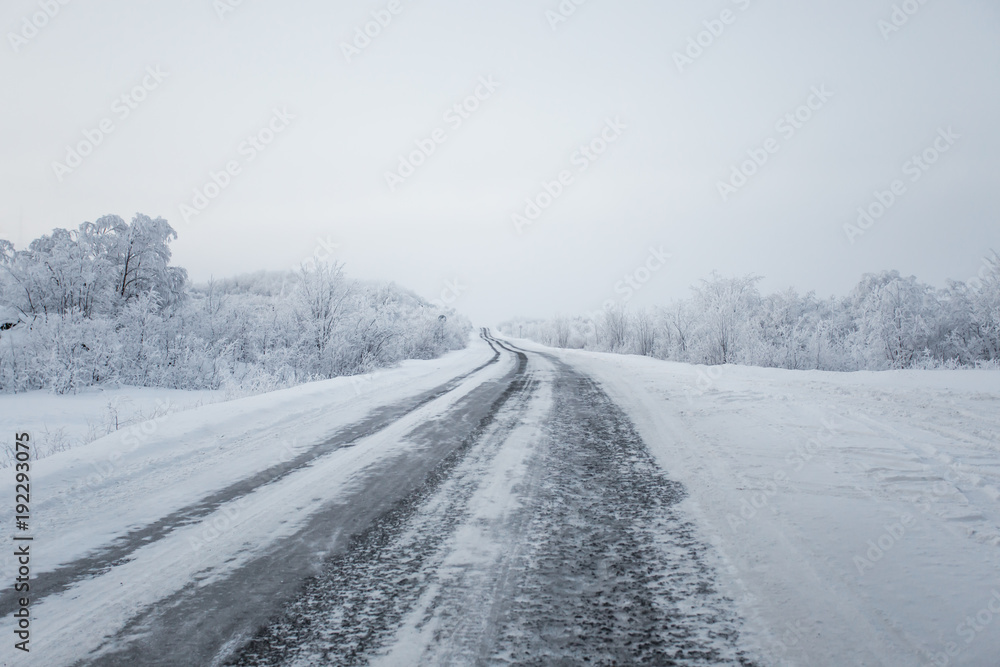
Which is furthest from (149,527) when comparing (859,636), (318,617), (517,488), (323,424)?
(859,636)

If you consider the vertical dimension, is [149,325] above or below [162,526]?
above

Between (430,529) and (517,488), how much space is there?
1003mm

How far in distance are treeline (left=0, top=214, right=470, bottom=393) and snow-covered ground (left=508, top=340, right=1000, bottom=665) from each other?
879 cm

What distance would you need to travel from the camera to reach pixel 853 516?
126 inches

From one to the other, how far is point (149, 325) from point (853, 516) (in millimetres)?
14966

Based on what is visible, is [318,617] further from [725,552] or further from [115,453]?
[115,453]

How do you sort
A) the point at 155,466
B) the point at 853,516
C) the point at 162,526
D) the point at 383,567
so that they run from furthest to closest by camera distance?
the point at 155,466 < the point at 853,516 < the point at 162,526 < the point at 383,567

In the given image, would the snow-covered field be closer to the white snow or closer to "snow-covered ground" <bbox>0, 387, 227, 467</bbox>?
the white snow

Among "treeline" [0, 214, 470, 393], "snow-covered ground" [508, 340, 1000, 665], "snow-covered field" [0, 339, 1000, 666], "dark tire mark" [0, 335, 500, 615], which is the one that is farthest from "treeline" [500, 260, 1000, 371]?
"dark tire mark" [0, 335, 500, 615]

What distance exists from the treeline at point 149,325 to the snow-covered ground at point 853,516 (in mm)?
8792

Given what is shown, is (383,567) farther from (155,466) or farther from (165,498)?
(155,466)

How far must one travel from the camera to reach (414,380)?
1143 cm

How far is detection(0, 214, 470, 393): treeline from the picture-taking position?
388 inches

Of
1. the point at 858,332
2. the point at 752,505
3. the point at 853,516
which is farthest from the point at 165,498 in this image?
the point at 858,332
